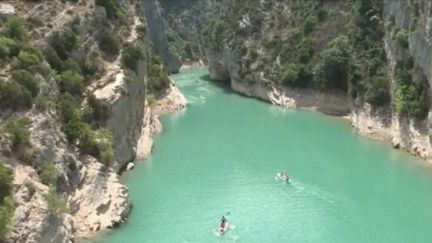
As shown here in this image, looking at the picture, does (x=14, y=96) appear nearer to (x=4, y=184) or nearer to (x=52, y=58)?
(x=4, y=184)

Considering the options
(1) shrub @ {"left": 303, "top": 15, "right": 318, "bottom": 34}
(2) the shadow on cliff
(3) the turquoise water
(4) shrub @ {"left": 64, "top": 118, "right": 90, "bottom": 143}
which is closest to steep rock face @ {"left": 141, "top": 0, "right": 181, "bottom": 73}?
(2) the shadow on cliff

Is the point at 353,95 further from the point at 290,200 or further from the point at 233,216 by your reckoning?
the point at 233,216

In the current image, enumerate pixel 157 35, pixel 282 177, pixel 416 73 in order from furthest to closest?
→ 1. pixel 157 35
2. pixel 416 73
3. pixel 282 177

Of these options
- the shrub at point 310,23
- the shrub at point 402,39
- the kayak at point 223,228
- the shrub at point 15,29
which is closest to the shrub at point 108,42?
the shrub at point 15,29

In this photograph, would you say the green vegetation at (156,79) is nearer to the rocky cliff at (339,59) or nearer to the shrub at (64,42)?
the rocky cliff at (339,59)

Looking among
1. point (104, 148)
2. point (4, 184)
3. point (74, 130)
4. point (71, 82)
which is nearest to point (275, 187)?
point (104, 148)

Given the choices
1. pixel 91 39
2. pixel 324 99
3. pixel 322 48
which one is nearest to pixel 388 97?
pixel 324 99

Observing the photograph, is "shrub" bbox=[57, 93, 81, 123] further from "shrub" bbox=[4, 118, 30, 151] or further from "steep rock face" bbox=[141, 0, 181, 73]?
"steep rock face" bbox=[141, 0, 181, 73]
